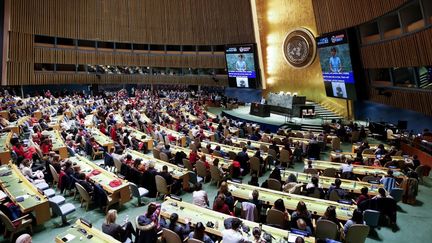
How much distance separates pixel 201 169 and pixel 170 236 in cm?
462

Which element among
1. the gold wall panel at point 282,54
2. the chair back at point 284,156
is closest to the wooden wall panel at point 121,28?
the gold wall panel at point 282,54

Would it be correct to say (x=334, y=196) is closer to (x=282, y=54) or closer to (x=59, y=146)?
(x=59, y=146)

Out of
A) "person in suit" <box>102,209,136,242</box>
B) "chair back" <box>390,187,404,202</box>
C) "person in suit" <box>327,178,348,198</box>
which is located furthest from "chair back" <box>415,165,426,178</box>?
"person in suit" <box>102,209,136,242</box>

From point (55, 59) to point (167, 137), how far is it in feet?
65.7

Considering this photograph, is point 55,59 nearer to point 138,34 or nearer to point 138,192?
point 138,34

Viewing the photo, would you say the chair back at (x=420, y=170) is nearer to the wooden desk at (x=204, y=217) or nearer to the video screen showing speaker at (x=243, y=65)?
the wooden desk at (x=204, y=217)

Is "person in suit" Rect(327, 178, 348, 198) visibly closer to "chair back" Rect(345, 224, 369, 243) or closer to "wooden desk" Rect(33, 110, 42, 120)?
"chair back" Rect(345, 224, 369, 243)

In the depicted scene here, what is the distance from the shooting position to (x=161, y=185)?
853cm

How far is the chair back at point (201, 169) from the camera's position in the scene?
977 cm

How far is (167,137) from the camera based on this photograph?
46.6ft

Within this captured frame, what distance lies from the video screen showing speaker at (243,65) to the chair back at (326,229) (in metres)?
22.4

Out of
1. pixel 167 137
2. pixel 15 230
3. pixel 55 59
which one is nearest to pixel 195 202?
pixel 15 230

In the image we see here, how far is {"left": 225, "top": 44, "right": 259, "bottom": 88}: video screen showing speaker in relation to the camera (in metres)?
27.0

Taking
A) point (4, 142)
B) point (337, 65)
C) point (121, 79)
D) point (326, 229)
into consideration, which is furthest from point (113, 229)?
point (121, 79)
